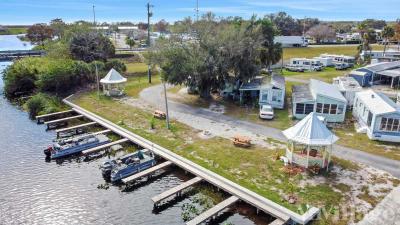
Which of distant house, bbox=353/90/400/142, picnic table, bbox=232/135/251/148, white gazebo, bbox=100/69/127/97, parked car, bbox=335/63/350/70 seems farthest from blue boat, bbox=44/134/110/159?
parked car, bbox=335/63/350/70

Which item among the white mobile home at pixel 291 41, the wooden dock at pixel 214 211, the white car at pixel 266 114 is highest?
the white mobile home at pixel 291 41

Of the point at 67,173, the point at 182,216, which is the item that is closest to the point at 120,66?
the point at 67,173

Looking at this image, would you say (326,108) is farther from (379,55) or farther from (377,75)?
(379,55)

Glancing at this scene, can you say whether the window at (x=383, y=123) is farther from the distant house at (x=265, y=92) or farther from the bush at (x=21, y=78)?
the bush at (x=21, y=78)

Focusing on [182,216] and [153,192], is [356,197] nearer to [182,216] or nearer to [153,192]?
[182,216]

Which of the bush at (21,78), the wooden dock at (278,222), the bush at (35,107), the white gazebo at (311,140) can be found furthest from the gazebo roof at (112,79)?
the wooden dock at (278,222)

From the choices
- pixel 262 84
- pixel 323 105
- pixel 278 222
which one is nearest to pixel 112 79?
pixel 262 84

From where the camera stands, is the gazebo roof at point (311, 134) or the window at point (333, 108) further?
the window at point (333, 108)
